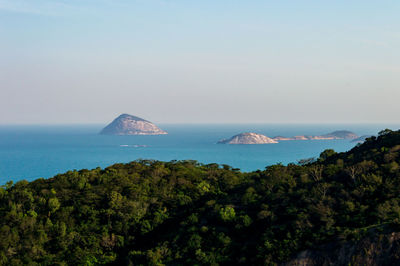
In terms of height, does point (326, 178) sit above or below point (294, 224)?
above

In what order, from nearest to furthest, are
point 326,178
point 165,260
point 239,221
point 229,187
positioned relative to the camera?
point 165,260 → point 239,221 → point 326,178 → point 229,187

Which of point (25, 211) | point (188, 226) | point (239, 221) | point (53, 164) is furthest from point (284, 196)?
point (53, 164)

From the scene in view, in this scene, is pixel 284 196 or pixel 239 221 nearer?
pixel 239 221

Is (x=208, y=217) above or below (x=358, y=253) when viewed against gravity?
above

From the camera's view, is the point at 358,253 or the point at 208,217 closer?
the point at 358,253

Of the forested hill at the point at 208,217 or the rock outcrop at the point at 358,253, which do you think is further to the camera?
the forested hill at the point at 208,217

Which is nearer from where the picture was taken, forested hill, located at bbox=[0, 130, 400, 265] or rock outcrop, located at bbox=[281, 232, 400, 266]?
rock outcrop, located at bbox=[281, 232, 400, 266]

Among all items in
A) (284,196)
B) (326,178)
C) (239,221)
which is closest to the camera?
(239,221)

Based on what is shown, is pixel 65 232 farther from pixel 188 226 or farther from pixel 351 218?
pixel 351 218
